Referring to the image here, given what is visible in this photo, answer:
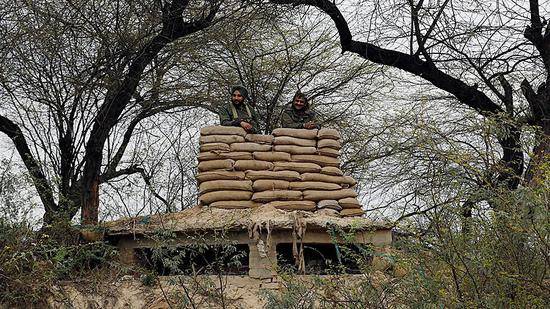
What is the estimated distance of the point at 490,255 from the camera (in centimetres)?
467

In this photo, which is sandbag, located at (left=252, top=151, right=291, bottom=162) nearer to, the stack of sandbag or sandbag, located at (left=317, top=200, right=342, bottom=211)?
the stack of sandbag

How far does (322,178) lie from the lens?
31.0 ft

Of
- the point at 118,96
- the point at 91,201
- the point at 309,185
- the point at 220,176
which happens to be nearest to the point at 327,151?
the point at 309,185

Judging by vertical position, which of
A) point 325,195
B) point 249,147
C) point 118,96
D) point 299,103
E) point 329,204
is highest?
point 118,96

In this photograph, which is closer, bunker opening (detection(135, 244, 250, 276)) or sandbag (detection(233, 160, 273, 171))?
bunker opening (detection(135, 244, 250, 276))

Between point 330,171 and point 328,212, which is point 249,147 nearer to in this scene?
point 330,171

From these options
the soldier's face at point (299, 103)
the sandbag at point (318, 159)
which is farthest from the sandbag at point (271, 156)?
the soldier's face at point (299, 103)

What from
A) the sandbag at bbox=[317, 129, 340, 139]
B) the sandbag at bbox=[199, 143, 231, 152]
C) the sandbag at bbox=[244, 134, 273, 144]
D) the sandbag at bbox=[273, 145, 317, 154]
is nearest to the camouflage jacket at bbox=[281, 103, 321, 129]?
the sandbag at bbox=[317, 129, 340, 139]

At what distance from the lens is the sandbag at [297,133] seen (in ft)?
31.4

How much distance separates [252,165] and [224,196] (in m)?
0.55

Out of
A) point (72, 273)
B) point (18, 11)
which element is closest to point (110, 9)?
point (18, 11)

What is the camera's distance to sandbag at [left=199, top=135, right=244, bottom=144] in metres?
9.30

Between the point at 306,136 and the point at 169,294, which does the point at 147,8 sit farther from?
the point at 169,294

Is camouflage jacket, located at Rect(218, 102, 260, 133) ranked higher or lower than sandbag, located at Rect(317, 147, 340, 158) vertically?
higher
